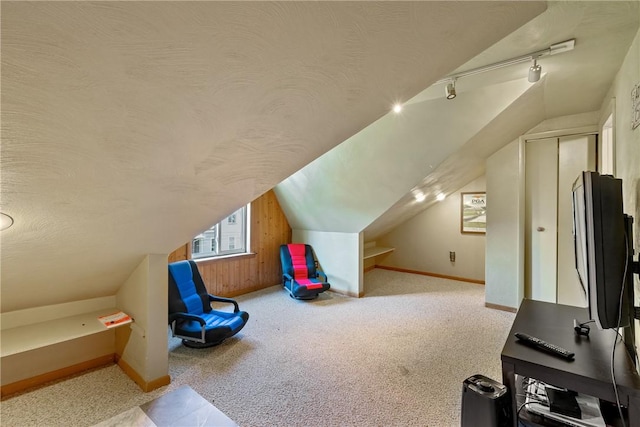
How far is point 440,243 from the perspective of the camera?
6.06 m

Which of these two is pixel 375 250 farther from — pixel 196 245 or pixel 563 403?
pixel 563 403

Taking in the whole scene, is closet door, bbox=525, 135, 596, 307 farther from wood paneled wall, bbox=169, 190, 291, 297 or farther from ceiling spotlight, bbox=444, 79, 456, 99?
wood paneled wall, bbox=169, 190, 291, 297

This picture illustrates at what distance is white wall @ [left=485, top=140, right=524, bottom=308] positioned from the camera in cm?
386

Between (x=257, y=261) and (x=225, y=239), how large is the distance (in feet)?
2.27

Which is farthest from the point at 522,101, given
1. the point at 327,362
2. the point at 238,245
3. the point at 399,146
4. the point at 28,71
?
the point at 238,245

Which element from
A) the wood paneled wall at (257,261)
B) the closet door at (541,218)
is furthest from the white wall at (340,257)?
the closet door at (541,218)

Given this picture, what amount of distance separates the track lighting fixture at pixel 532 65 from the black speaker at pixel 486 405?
2.12 meters

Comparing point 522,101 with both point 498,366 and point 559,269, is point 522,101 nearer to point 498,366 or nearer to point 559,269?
point 559,269

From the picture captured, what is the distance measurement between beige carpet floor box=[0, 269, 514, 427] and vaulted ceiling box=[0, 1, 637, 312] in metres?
1.22

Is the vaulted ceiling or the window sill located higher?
the vaulted ceiling

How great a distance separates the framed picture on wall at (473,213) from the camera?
18.0 ft

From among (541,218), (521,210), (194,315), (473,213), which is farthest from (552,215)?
(194,315)

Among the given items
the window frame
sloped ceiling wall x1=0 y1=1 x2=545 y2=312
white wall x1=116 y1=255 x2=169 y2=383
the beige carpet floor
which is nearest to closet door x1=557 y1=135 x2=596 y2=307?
the beige carpet floor

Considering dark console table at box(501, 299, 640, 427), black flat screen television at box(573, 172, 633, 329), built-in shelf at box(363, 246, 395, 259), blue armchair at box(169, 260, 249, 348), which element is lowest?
blue armchair at box(169, 260, 249, 348)
